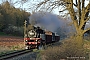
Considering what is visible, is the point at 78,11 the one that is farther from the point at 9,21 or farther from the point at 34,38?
the point at 9,21

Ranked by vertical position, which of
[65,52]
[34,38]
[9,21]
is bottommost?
[65,52]

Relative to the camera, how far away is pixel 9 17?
252ft

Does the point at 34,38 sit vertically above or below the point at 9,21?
below

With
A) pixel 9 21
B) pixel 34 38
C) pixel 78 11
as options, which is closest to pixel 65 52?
pixel 78 11

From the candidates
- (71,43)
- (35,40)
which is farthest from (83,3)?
(35,40)

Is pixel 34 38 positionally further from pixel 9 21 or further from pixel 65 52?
Answer: pixel 9 21

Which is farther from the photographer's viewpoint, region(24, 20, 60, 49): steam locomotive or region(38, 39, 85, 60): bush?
region(24, 20, 60, 49): steam locomotive

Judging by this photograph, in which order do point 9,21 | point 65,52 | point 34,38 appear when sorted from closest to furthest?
point 65,52 < point 34,38 < point 9,21

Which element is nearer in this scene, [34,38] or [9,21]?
[34,38]

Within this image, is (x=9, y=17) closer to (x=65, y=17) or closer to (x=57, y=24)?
(x=57, y=24)

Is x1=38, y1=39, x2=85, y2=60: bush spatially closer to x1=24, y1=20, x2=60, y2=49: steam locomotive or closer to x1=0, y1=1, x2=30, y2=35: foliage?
x1=24, y1=20, x2=60, y2=49: steam locomotive

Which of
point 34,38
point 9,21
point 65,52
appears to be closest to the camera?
point 65,52

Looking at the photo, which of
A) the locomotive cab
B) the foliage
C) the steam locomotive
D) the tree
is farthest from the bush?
the foliage

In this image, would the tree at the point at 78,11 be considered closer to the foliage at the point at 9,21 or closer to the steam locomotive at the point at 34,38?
the steam locomotive at the point at 34,38
